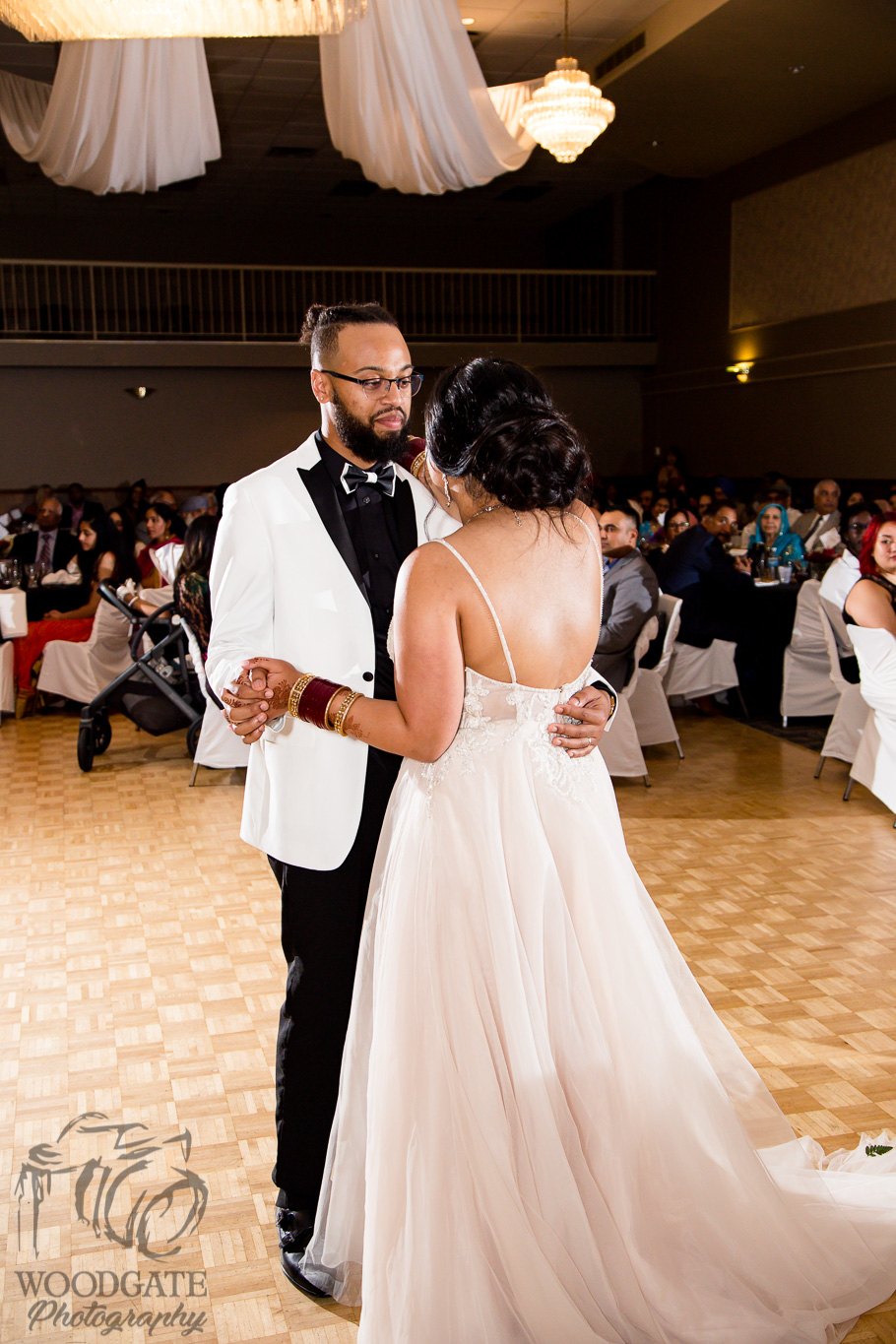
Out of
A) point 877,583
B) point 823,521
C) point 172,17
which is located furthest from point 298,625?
point 823,521

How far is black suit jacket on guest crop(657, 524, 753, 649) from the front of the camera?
6.30m

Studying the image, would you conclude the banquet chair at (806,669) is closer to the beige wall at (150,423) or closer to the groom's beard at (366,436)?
the groom's beard at (366,436)

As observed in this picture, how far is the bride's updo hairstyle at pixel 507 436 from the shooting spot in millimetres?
1619

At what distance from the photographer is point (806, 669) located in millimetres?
6258

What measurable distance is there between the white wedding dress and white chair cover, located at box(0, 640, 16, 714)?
5513 mm

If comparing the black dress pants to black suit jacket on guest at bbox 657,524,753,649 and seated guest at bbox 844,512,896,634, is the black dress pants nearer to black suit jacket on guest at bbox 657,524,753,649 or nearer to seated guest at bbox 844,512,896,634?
seated guest at bbox 844,512,896,634

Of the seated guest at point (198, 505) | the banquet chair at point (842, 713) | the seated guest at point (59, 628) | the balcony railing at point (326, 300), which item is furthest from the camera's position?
the balcony railing at point (326, 300)

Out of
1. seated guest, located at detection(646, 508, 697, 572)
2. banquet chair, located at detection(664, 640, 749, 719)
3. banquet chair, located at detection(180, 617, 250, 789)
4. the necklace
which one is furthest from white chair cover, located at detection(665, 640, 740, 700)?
the necklace

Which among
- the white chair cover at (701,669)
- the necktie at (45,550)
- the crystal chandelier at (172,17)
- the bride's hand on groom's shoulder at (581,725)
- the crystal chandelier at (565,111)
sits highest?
the crystal chandelier at (565,111)

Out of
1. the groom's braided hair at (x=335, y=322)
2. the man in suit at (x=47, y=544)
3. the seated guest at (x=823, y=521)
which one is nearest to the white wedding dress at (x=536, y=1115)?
the groom's braided hair at (x=335, y=322)

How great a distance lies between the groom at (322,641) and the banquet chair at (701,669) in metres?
4.61

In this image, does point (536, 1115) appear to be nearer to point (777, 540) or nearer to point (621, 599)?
point (621, 599)

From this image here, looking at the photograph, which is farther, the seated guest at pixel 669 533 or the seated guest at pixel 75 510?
the seated guest at pixel 75 510

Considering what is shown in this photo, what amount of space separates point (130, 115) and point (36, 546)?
5.64 metres
